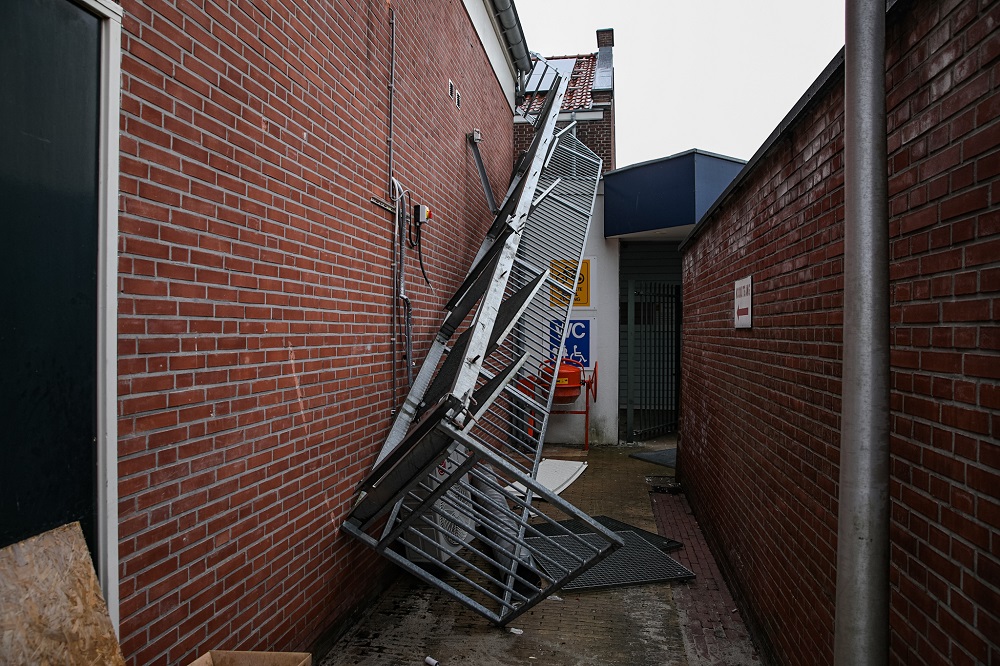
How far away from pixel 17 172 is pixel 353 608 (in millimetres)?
3404

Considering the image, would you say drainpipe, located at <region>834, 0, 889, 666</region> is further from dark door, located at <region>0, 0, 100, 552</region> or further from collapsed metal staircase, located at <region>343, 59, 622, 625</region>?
dark door, located at <region>0, 0, 100, 552</region>

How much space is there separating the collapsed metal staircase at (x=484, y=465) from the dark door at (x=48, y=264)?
1676 mm

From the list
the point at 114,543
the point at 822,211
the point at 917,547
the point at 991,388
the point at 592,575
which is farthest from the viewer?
the point at 592,575

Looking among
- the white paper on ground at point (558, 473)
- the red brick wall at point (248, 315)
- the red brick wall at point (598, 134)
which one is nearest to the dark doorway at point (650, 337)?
the red brick wall at point (598, 134)

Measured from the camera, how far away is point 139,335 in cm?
233

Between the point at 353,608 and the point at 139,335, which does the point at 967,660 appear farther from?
the point at 353,608

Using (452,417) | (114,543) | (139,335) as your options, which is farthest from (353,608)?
(139,335)

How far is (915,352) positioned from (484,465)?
4296 mm

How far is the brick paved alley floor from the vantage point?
3.86 meters

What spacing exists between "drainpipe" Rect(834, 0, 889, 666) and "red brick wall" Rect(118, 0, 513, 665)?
7.88 ft

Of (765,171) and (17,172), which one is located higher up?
(765,171)

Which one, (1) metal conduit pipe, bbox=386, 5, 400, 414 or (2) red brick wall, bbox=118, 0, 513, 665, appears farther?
(1) metal conduit pipe, bbox=386, 5, 400, 414

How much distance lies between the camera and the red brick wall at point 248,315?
236 centimetres

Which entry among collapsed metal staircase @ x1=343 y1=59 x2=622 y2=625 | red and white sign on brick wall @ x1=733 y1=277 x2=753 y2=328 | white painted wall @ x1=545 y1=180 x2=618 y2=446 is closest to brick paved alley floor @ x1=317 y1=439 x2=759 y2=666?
collapsed metal staircase @ x1=343 y1=59 x2=622 y2=625
